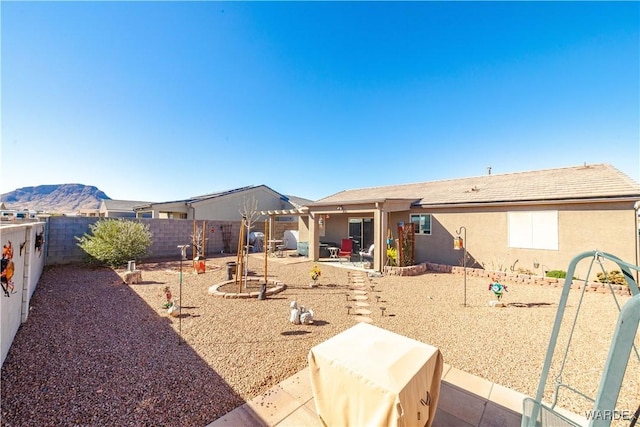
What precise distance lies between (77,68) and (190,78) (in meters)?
3.70

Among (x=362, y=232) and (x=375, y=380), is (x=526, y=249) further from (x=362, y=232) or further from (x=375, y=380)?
(x=375, y=380)

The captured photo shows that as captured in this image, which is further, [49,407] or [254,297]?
[254,297]

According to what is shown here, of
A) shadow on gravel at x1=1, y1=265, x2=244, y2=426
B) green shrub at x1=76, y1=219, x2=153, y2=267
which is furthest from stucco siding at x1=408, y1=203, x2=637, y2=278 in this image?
green shrub at x1=76, y1=219, x2=153, y2=267

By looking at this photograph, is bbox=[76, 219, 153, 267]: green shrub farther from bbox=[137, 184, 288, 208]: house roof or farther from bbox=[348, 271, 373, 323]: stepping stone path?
bbox=[348, 271, 373, 323]: stepping stone path

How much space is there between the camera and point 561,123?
1115 centimetres

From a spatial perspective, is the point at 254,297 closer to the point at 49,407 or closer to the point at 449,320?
the point at 49,407

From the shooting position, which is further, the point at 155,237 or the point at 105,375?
the point at 155,237

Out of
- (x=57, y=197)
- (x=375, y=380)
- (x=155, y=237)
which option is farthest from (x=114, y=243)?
(x=57, y=197)

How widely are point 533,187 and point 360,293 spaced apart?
9792 millimetres

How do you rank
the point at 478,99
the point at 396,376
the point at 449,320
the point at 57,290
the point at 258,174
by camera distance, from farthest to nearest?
the point at 258,174
the point at 478,99
the point at 57,290
the point at 449,320
the point at 396,376

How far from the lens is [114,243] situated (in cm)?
1015

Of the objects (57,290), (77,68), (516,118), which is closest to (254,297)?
(57,290)

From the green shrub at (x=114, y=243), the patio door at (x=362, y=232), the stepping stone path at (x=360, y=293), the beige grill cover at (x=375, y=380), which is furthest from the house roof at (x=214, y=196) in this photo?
the beige grill cover at (x=375, y=380)

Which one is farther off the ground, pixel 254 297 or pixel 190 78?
pixel 190 78
